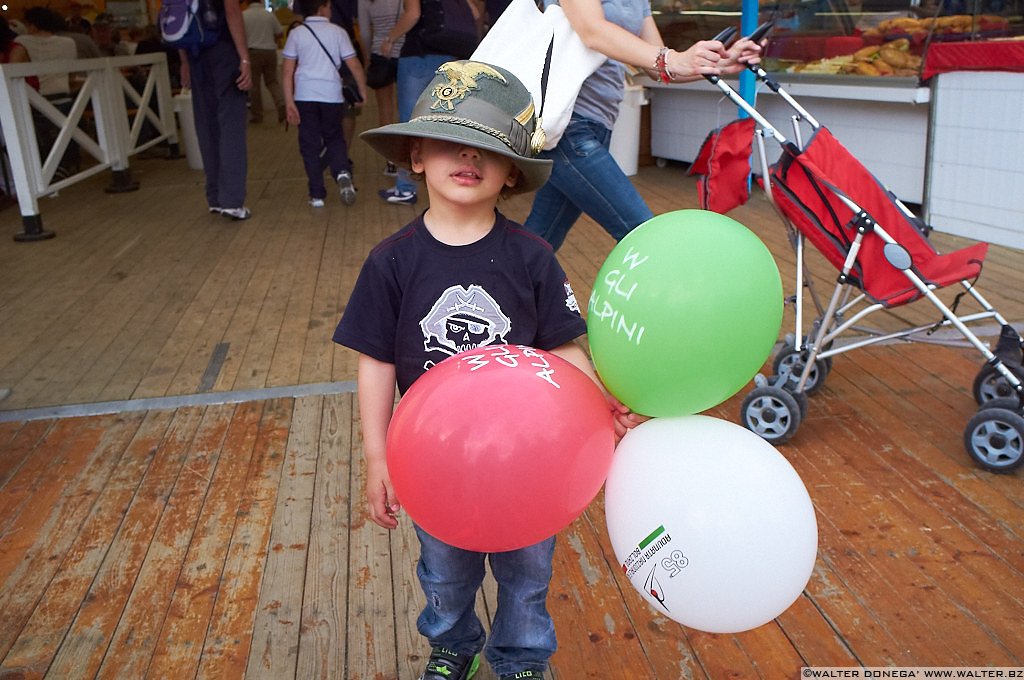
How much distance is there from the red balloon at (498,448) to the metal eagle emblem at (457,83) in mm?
466

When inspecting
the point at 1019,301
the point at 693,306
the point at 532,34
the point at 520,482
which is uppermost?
the point at 532,34

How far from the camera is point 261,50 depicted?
14.0 meters

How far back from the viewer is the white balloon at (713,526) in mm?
1490

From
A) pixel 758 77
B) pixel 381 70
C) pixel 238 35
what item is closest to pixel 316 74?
pixel 238 35

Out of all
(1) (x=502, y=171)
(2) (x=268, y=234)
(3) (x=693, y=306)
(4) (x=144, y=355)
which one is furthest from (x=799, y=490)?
(2) (x=268, y=234)

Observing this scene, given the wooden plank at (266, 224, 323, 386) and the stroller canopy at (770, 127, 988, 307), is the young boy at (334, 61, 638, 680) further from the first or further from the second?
the wooden plank at (266, 224, 323, 386)

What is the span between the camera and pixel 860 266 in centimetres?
319

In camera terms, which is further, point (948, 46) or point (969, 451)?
point (948, 46)

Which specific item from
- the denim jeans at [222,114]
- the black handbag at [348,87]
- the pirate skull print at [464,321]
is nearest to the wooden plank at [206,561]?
the pirate skull print at [464,321]

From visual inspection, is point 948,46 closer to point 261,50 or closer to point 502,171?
point 502,171

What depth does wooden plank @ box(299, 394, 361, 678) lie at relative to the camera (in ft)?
7.59

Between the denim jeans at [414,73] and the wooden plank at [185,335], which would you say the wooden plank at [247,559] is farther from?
the denim jeans at [414,73]

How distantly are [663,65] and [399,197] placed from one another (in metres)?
5.46

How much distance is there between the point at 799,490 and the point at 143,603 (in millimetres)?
1823
